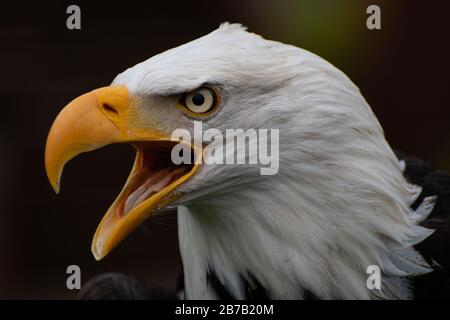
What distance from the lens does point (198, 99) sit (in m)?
1.77

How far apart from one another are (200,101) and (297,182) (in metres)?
0.26

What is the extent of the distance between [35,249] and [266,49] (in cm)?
238

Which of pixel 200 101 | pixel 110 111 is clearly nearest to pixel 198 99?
pixel 200 101

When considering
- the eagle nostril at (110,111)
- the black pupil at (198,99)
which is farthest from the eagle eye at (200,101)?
the eagle nostril at (110,111)

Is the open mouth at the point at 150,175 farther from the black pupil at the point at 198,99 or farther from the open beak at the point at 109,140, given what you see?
the black pupil at the point at 198,99

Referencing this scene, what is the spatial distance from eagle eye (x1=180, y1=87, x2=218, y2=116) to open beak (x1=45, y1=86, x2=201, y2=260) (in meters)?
0.08

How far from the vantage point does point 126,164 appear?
3.79 m

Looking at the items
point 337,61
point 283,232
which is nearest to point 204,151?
point 283,232

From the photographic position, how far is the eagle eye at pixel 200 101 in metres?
1.76

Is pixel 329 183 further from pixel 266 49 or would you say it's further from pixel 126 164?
pixel 126 164

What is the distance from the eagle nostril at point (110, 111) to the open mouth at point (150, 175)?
0.10 m

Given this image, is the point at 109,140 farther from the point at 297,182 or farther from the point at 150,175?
the point at 297,182
